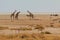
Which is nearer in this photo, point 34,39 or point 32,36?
point 34,39

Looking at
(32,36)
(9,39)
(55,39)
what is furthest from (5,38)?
(55,39)

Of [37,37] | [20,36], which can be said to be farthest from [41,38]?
[20,36]

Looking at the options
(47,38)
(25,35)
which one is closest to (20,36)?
(25,35)

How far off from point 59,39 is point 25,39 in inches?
84.3

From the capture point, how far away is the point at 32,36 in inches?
757

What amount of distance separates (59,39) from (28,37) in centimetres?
197

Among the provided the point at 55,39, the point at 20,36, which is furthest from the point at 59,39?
the point at 20,36

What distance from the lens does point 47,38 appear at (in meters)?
18.6

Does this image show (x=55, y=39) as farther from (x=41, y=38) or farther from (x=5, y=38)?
(x=5, y=38)

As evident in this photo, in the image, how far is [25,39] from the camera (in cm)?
1794

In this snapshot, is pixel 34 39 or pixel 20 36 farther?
pixel 20 36

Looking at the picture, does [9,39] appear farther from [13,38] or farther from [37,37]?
[37,37]

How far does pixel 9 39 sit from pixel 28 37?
4.18 feet

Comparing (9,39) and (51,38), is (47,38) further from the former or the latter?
(9,39)
